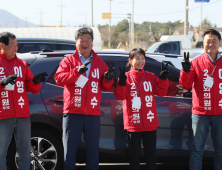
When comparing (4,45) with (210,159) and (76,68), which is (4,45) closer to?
(76,68)

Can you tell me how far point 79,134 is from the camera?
135 inches

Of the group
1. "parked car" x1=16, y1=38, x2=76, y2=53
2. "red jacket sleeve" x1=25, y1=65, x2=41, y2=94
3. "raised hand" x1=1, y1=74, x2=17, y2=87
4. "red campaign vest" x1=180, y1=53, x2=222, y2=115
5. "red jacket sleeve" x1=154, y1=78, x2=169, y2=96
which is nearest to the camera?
"raised hand" x1=1, y1=74, x2=17, y2=87

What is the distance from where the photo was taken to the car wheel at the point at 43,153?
3707 millimetres

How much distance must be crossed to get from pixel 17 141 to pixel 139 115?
1.45 m

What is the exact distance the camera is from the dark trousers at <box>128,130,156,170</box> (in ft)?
11.6

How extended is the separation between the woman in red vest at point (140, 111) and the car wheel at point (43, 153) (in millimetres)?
948

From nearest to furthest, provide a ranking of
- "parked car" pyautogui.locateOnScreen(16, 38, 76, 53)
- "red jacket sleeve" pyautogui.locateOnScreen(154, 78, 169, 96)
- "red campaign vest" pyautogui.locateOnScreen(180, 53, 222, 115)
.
Answer: "red jacket sleeve" pyautogui.locateOnScreen(154, 78, 169, 96) < "red campaign vest" pyautogui.locateOnScreen(180, 53, 222, 115) < "parked car" pyautogui.locateOnScreen(16, 38, 76, 53)

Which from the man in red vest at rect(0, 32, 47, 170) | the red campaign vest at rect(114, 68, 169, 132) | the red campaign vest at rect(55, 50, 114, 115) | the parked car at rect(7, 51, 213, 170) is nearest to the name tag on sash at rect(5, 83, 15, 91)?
the man in red vest at rect(0, 32, 47, 170)

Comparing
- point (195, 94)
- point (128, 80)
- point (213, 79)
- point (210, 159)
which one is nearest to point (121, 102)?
point (128, 80)

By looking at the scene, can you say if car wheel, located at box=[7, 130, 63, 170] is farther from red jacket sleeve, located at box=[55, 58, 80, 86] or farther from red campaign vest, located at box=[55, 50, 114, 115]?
red jacket sleeve, located at box=[55, 58, 80, 86]

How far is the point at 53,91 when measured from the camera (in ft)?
12.5

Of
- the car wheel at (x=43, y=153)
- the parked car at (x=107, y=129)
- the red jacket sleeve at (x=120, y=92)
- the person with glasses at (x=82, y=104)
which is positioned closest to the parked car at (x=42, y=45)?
the parked car at (x=107, y=129)

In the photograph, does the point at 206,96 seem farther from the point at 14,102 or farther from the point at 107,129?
A: the point at 14,102

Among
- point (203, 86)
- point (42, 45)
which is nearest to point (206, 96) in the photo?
point (203, 86)
